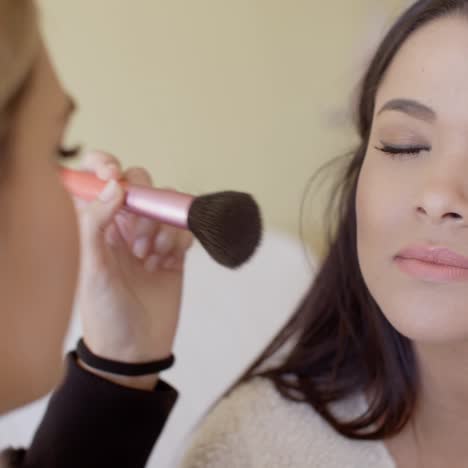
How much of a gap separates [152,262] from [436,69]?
0.26 metres

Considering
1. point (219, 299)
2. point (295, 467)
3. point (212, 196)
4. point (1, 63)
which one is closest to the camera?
point (1, 63)

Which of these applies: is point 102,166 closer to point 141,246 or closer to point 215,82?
point 141,246

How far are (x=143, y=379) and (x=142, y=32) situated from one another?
531 millimetres

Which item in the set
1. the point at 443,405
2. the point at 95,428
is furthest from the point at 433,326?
the point at 95,428

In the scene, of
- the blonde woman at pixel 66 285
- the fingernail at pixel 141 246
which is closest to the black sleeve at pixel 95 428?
the blonde woman at pixel 66 285

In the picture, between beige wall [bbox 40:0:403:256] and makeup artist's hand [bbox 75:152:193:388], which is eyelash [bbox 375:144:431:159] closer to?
makeup artist's hand [bbox 75:152:193:388]

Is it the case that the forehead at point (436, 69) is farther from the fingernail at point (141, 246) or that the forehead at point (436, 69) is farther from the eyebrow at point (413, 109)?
the fingernail at point (141, 246)

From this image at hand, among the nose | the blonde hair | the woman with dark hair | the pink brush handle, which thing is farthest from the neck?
the blonde hair

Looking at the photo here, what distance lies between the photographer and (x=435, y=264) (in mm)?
467

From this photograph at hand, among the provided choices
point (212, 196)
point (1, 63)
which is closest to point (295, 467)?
point (212, 196)

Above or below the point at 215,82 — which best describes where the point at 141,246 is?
→ below

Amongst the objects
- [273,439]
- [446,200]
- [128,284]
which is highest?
[446,200]

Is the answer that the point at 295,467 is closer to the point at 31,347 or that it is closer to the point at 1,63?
the point at 31,347

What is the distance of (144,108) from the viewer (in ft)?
3.15
